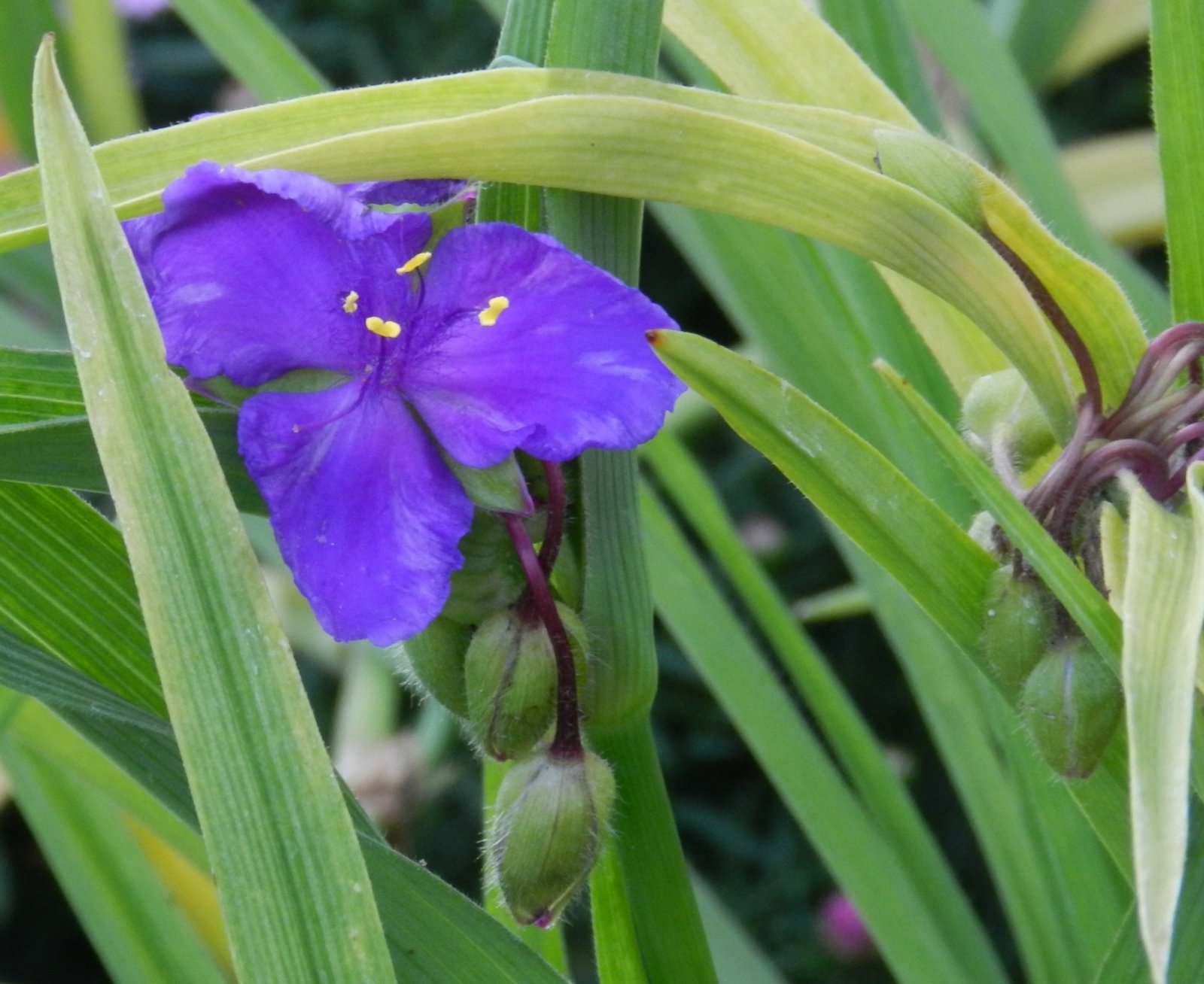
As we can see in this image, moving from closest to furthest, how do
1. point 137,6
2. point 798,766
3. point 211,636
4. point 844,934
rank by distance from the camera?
point 211,636
point 798,766
point 844,934
point 137,6

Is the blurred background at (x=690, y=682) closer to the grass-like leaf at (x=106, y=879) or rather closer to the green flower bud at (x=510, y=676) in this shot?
the grass-like leaf at (x=106, y=879)

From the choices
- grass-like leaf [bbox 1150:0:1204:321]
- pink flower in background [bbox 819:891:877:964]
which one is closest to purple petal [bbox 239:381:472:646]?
grass-like leaf [bbox 1150:0:1204:321]

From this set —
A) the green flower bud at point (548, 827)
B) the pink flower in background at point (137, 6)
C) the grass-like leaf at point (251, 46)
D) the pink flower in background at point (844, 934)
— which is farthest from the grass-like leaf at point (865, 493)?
the pink flower in background at point (137, 6)

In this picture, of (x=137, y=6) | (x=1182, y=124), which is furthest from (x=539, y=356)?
(x=137, y=6)

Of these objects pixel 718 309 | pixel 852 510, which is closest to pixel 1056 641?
pixel 852 510

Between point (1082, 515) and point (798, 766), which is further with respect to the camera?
point (798, 766)

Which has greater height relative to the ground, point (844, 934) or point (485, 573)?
point (485, 573)

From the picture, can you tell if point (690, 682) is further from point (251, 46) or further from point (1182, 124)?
point (1182, 124)
